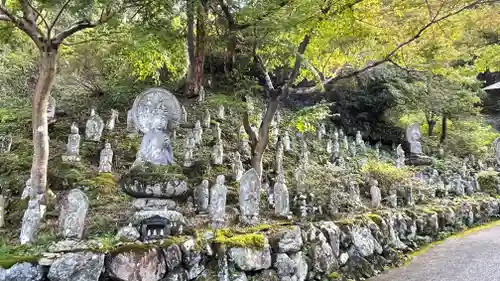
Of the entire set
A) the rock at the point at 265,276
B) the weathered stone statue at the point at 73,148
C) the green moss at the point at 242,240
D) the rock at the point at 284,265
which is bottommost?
the rock at the point at 265,276

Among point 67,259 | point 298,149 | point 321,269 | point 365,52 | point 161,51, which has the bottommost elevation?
point 321,269

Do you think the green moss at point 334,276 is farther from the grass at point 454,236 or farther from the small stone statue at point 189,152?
the small stone statue at point 189,152

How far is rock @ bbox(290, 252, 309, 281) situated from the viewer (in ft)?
19.4

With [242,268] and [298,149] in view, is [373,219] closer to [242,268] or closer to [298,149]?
[242,268]

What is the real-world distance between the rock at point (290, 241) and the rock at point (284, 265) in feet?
0.30

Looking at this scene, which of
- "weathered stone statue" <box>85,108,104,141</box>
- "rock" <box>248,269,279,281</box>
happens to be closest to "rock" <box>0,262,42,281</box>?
"rock" <box>248,269,279,281</box>

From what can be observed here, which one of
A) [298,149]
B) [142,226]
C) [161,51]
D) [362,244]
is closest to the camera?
[142,226]

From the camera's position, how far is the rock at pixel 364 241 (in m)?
7.14

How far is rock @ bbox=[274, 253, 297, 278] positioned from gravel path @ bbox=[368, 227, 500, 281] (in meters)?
1.71

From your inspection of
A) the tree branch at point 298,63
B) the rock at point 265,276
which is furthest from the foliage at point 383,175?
the rock at point 265,276

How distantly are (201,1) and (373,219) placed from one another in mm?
5551

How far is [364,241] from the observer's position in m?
7.28

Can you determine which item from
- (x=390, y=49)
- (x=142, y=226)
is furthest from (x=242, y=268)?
(x=390, y=49)

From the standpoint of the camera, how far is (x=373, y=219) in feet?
26.3
